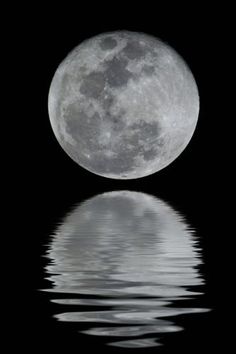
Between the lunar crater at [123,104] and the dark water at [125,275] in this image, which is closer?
the dark water at [125,275]

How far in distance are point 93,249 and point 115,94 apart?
22.9 feet

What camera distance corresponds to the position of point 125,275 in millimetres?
7188

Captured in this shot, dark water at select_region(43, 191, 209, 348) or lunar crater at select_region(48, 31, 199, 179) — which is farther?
lunar crater at select_region(48, 31, 199, 179)

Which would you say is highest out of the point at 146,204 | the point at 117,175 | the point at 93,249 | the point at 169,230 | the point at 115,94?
the point at 115,94

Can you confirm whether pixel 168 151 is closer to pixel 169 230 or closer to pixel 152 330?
pixel 169 230

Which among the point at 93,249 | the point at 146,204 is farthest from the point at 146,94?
the point at 93,249

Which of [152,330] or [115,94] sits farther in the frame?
[115,94]

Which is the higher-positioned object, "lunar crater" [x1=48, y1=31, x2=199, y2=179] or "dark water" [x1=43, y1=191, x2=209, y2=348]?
"lunar crater" [x1=48, y1=31, x2=199, y2=179]

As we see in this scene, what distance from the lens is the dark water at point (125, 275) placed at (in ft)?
18.5

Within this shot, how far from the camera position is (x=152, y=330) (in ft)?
17.8

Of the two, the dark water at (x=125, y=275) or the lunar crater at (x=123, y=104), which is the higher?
the lunar crater at (x=123, y=104)

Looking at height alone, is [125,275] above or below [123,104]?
below

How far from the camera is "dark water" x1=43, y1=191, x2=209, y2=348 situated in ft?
A: 18.5

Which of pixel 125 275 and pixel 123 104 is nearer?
pixel 125 275
